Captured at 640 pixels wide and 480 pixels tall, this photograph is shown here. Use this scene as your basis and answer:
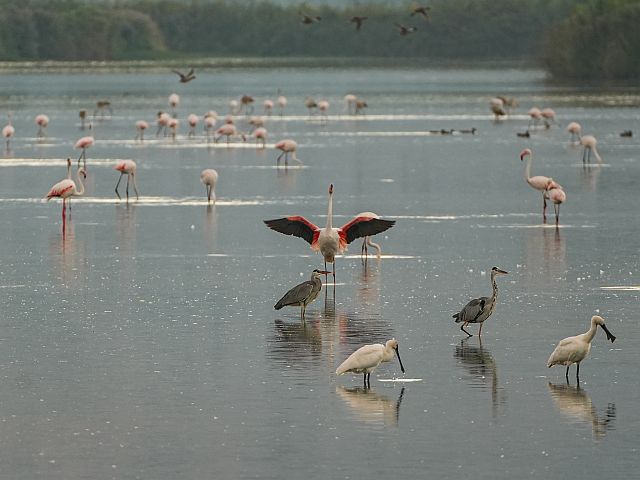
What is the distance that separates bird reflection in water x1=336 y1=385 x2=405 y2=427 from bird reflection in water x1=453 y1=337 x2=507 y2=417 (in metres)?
0.55

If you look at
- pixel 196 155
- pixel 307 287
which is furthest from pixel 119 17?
pixel 307 287

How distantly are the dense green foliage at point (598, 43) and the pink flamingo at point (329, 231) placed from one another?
230ft

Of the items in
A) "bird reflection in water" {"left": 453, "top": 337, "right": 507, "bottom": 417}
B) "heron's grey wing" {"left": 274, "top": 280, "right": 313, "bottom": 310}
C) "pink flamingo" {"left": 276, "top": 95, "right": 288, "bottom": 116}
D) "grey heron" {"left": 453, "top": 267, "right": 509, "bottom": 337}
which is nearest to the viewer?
"bird reflection in water" {"left": 453, "top": 337, "right": 507, "bottom": 417}

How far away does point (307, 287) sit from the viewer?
13758mm

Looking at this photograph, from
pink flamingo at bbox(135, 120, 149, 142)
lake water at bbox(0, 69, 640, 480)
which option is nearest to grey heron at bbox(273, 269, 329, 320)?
lake water at bbox(0, 69, 640, 480)

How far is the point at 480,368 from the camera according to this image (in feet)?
38.2

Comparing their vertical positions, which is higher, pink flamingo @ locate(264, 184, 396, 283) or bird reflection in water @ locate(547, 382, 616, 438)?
pink flamingo @ locate(264, 184, 396, 283)

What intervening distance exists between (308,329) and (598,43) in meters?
76.2

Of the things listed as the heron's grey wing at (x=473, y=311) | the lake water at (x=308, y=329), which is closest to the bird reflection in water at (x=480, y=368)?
the lake water at (x=308, y=329)

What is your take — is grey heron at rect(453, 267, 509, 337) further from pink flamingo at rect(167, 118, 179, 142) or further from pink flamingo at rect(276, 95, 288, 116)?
pink flamingo at rect(276, 95, 288, 116)

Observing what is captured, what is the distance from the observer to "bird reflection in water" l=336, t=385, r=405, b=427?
10094 mm

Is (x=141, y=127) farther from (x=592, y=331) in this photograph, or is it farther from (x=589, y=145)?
(x=592, y=331)

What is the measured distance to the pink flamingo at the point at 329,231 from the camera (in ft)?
50.8

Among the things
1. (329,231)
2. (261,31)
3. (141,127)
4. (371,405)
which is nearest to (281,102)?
(141,127)
